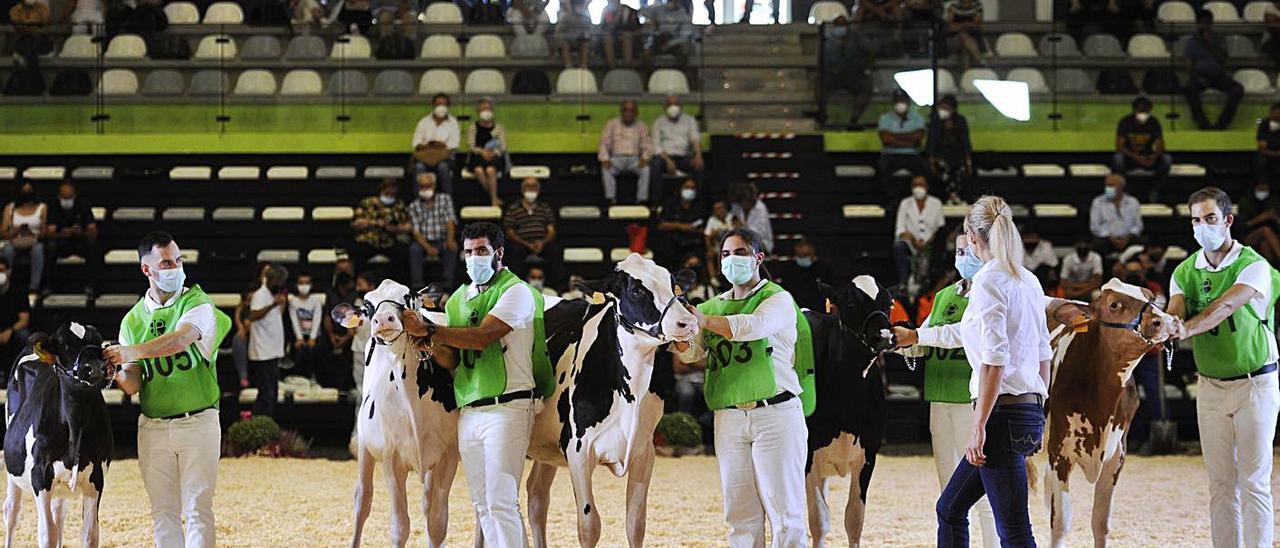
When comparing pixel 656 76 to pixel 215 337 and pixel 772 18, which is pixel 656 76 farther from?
pixel 215 337

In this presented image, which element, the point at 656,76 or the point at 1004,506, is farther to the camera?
the point at 656,76

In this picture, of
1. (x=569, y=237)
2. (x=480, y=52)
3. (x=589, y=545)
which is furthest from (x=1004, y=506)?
(x=480, y=52)

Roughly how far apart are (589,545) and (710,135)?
466 inches

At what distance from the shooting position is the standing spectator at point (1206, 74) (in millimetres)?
19625

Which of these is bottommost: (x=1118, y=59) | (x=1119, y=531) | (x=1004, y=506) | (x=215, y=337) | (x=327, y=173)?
(x=1119, y=531)

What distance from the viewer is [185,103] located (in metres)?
19.6

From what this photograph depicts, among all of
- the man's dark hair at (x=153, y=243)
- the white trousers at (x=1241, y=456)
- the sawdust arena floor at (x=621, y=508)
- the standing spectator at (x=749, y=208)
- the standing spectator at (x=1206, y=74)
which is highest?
the standing spectator at (x=1206, y=74)

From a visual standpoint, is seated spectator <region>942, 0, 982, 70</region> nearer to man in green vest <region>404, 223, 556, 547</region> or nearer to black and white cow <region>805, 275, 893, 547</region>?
black and white cow <region>805, 275, 893, 547</region>

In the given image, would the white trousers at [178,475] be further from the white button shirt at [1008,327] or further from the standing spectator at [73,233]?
the standing spectator at [73,233]

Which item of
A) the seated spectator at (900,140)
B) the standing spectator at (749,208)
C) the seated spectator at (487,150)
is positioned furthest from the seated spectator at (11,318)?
the seated spectator at (900,140)

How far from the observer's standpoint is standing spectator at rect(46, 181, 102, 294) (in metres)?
18.0

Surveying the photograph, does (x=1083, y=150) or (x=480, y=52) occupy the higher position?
(x=480, y=52)

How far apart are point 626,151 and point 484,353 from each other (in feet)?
36.9

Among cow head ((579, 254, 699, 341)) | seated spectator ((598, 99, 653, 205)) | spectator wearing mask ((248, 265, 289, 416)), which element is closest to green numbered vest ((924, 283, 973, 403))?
cow head ((579, 254, 699, 341))
